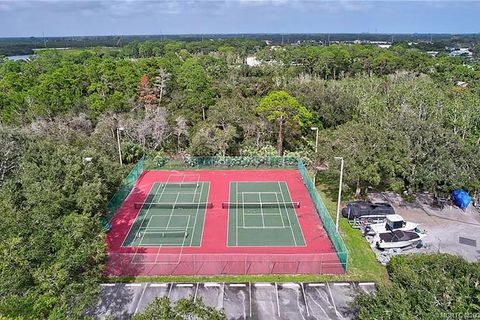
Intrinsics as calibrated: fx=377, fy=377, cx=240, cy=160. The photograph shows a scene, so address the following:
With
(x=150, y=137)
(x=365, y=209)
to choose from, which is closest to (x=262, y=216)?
(x=365, y=209)

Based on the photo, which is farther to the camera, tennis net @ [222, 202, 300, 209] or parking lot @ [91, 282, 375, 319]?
tennis net @ [222, 202, 300, 209]

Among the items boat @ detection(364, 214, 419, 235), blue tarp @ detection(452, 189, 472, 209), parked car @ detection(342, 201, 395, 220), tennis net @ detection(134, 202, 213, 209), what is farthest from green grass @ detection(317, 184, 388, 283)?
tennis net @ detection(134, 202, 213, 209)

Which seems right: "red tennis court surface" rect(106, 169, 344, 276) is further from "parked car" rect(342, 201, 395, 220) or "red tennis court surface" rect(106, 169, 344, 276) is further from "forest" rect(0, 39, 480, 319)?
"forest" rect(0, 39, 480, 319)

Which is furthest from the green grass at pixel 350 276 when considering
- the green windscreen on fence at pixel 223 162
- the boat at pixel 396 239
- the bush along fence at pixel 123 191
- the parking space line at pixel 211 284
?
the green windscreen on fence at pixel 223 162

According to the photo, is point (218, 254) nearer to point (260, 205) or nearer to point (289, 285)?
point (289, 285)

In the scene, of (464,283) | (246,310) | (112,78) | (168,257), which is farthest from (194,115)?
(464,283)

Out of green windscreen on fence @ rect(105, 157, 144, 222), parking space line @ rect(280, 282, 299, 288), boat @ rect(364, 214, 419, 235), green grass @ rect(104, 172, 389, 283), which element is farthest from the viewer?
green windscreen on fence @ rect(105, 157, 144, 222)

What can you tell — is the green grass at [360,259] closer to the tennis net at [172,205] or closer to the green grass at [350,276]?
the green grass at [350,276]
